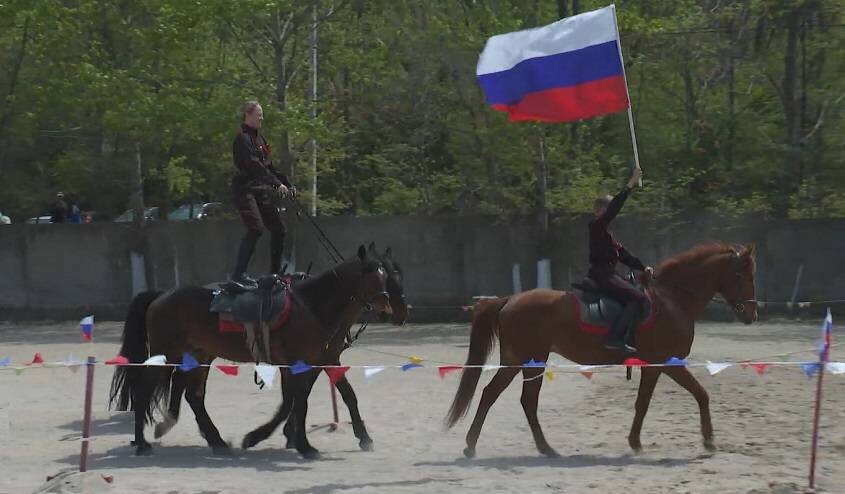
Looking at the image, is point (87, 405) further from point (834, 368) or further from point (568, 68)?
point (834, 368)

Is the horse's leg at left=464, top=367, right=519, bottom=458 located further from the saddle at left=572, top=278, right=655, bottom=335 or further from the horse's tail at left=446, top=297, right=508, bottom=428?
the saddle at left=572, top=278, right=655, bottom=335

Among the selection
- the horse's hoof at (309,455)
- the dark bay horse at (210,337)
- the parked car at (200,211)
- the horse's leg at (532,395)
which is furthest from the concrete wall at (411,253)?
the horse's hoof at (309,455)

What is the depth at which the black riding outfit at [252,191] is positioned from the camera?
1149 centimetres

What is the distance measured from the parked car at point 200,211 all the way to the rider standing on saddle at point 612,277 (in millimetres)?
16755

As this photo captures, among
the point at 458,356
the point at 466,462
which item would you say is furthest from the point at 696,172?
the point at 466,462

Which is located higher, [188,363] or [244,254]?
[244,254]

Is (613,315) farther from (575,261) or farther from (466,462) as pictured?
(575,261)

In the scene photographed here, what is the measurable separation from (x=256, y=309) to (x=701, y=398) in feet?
14.2

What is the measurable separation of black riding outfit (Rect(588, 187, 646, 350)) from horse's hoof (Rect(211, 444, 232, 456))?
3.81 meters

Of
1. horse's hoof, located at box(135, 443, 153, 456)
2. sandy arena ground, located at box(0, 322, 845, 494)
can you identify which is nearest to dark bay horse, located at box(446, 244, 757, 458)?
sandy arena ground, located at box(0, 322, 845, 494)

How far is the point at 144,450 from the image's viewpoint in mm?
11031

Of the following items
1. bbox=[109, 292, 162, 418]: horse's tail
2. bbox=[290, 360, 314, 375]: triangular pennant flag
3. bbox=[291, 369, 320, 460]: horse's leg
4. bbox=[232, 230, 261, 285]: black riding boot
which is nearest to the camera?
bbox=[290, 360, 314, 375]: triangular pennant flag

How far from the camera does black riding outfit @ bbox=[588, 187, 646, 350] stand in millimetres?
10781

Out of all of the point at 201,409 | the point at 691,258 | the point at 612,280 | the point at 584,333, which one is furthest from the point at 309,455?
the point at 691,258
